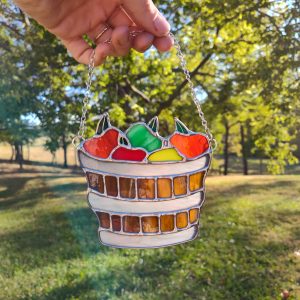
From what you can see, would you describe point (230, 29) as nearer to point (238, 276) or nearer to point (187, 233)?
point (238, 276)

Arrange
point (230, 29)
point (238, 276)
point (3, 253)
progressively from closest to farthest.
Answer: point (238, 276) → point (3, 253) → point (230, 29)

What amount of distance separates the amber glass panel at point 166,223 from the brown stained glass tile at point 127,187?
165mm

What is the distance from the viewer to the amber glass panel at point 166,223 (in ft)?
5.46

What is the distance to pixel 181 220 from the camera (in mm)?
1706

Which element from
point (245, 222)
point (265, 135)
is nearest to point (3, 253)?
point (245, 222)

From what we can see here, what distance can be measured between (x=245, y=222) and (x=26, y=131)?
4.38 meters

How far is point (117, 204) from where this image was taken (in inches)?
64.6

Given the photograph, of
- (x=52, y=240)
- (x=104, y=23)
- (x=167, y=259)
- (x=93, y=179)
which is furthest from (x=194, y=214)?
(x=52, y=240)

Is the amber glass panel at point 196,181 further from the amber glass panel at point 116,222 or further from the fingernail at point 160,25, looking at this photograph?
the fingernail at point 160,25

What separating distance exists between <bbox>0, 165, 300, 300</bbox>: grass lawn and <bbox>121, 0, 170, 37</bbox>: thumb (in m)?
3.35

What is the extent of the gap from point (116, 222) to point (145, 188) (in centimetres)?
19

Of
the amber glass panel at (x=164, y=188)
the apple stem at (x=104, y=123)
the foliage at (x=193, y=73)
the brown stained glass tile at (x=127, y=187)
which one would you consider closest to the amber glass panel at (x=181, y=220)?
the amber glass panel at (x=164, y=188)

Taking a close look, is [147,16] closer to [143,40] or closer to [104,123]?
[143,40]

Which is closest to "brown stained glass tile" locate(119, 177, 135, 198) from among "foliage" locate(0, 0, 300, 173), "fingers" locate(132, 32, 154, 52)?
"fingers" locate(132, 32, 154, 52)
